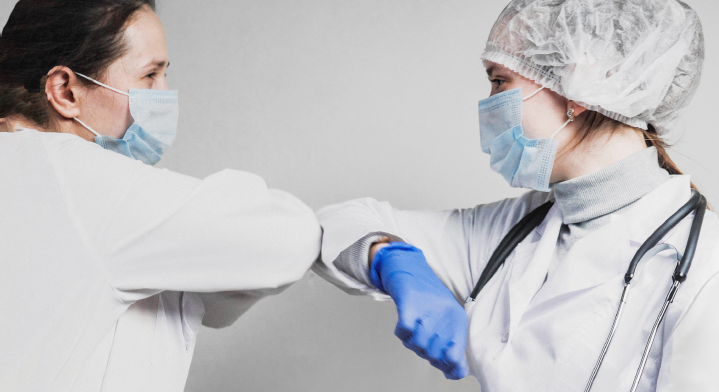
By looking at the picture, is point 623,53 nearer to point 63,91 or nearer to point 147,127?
point 147,127

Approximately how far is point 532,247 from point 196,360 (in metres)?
1.32

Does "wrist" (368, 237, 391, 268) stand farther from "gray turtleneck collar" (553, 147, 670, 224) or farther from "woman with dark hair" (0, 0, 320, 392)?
"gray turtleneck collar" (553, 147, 670, 224)

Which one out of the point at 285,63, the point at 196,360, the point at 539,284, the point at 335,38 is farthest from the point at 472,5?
the point at 196,360

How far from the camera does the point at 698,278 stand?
89 centimetres

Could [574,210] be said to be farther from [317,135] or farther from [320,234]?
[317,135]

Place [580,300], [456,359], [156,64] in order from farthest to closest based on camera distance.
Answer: [156,64], [580,300], [456,359]

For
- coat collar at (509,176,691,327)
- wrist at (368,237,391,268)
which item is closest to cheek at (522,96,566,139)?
coat collar at (509,176,691,327)

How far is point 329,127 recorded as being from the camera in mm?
1881

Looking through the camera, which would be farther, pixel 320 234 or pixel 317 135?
pixel 317 135

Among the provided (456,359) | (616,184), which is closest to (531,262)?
(616,184)

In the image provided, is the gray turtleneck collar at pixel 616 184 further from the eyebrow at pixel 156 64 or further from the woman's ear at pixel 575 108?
the eyebrow at pixel 156 64

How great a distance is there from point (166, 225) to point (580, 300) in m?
0.75

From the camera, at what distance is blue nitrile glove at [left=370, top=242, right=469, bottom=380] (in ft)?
3.04

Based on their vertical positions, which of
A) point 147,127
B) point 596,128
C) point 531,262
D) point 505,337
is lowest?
point 505,337
